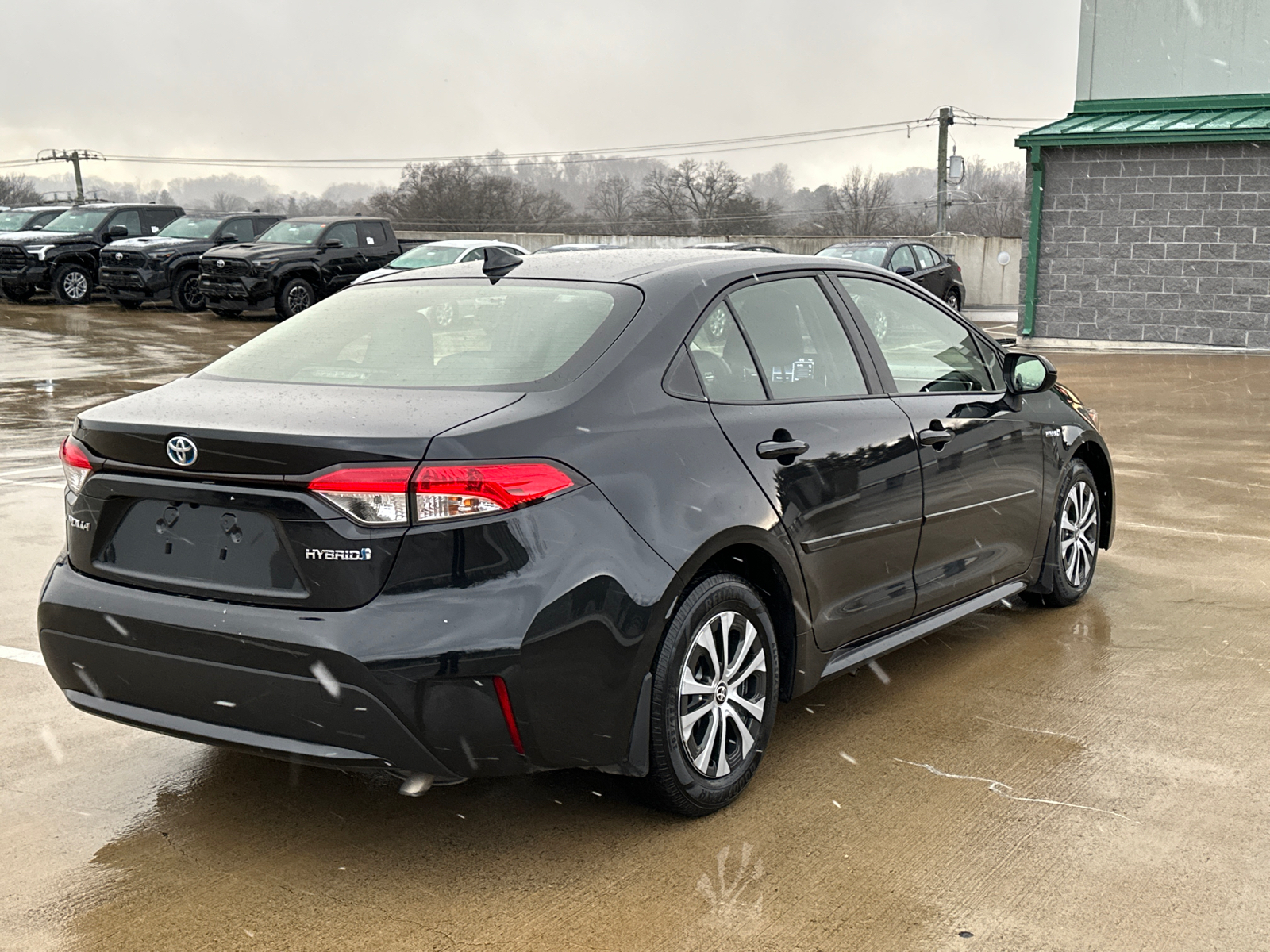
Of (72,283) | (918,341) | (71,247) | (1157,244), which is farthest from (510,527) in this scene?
(72,283)

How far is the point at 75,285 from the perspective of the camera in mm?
27875

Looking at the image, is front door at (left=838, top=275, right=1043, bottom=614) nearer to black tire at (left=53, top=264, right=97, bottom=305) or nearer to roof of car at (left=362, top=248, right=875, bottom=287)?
roof of car at (left=362, top=248, right=875, bottom=287)

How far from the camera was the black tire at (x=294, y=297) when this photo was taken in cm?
2323

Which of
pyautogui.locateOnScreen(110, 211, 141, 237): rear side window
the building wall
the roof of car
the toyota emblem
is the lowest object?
the toyota emblem

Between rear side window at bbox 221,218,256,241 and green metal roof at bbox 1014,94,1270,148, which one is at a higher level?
green metal roof at bbox 1014,94,1270,148

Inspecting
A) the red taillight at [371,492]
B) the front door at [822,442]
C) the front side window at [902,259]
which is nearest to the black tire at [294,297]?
the front side window at [902,259]

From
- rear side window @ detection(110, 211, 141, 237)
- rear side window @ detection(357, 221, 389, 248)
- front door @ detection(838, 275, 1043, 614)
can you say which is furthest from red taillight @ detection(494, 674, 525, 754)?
rear side window @ detection(110, 211, 141, 237)

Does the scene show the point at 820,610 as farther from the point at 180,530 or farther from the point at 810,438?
the point at 180,530

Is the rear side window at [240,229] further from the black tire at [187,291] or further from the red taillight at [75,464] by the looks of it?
the red taillight at [75,464]

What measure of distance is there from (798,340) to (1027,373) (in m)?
1.62

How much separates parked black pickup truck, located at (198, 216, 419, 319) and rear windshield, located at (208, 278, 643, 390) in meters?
18.8

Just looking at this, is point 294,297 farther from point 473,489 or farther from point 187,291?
point 473,489

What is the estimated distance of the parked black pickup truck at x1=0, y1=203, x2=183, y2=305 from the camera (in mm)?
26875

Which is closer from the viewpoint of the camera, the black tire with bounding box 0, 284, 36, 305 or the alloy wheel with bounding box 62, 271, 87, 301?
the black tire with bounding box 0, 284, 36, 305
